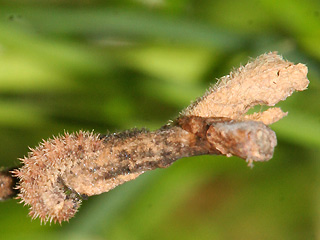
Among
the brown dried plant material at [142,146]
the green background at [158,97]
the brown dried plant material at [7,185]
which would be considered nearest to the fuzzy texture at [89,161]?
the brown dried plant material at [142,146]

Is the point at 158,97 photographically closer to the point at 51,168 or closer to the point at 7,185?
the point at 7,185

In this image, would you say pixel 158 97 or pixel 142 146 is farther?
pixel 158 97

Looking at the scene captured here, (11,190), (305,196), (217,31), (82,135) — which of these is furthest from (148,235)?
(82,135)

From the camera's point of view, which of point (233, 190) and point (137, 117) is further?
point (233, 190)

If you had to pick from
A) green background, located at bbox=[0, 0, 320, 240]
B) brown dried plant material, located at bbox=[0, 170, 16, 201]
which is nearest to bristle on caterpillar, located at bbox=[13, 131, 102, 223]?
brown dried plant material, located at bbox=[0, 170, 16, 201]

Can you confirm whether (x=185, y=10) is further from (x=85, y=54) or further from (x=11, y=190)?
(x=11, y=190)

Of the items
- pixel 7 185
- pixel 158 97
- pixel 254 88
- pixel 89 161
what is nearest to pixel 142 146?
pixel 89 161
